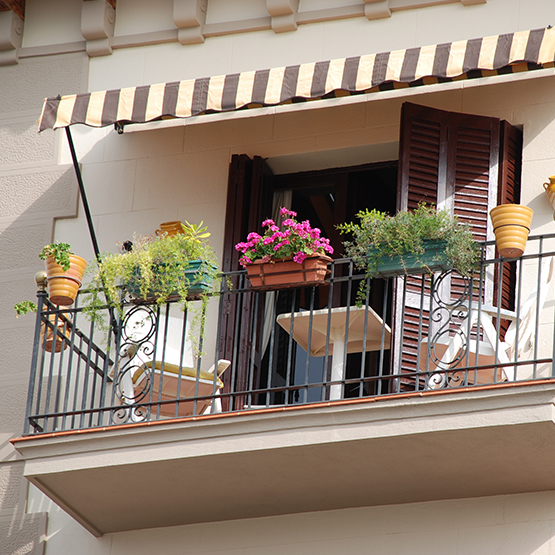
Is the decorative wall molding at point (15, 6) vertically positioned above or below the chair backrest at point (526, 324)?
above

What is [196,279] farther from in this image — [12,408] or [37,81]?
[37,81]

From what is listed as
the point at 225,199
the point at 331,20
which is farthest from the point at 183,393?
the point at 331,20

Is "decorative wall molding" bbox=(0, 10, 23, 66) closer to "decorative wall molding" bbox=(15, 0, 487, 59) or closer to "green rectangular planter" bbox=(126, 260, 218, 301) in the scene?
"decorative wall molding" bbox=(15, 0, 487, 59)

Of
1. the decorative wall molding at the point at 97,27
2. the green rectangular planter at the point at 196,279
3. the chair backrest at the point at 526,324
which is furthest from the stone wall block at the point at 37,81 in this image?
the chair backrest at the point at 526,324

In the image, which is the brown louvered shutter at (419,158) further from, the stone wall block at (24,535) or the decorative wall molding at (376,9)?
the stone wall block at (24,535)

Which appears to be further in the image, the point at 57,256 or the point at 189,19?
the point at 189,19

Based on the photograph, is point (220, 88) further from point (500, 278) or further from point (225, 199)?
point (500, 278)

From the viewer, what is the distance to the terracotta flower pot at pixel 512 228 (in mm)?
7246

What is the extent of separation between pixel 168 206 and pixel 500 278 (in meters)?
2.78

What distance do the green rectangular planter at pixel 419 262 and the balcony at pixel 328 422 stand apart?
106mm

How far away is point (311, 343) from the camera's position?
26.9ft

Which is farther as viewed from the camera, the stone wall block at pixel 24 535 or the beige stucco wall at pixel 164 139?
the beige stucco wall at pixel 164 139

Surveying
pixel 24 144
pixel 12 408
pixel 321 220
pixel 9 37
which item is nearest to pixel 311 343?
pixel 321 220

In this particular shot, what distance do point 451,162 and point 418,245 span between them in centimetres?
148
